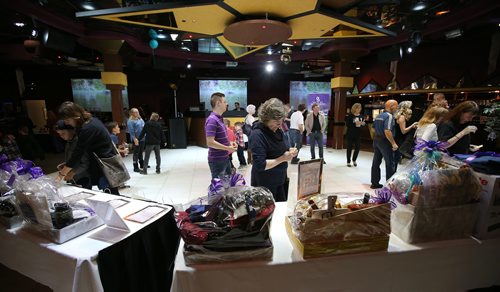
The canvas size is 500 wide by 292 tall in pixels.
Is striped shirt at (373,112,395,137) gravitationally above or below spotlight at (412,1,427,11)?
below

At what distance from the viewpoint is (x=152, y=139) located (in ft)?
16.0

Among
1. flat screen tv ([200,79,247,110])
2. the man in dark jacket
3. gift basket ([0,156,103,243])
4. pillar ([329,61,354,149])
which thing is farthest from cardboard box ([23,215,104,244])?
flat screen tv ([200,79,247,110])

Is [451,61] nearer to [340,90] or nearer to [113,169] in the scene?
[340,90]

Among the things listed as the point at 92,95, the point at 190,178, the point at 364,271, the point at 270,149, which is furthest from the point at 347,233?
the point at 92,95

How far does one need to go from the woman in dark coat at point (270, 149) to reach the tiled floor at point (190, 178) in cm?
184

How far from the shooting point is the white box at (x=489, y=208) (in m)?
1.15

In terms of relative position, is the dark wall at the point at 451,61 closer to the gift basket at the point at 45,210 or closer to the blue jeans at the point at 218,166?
the blue jeans at the point at 218,166

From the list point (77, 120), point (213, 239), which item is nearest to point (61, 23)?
point (77, 120)

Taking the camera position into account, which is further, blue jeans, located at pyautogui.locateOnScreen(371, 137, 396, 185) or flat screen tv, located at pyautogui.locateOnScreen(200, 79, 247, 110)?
flat screen tv, located at pyautogui.locateOnScreen(200, 79, 247, 110)

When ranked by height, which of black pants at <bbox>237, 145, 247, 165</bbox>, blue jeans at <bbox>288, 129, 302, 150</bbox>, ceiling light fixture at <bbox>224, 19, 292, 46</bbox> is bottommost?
black pants at <bbox>237, 145, 247, 165</bbox>

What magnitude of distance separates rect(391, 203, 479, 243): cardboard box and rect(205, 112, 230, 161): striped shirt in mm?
1806

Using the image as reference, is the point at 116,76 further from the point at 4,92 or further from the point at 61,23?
the point at 4,92

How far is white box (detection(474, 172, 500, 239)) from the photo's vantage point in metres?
1.15

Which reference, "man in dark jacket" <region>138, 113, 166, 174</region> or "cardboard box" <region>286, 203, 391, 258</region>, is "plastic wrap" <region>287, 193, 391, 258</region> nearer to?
"cardboard box" <region>286, 203, 391, 258</region>
